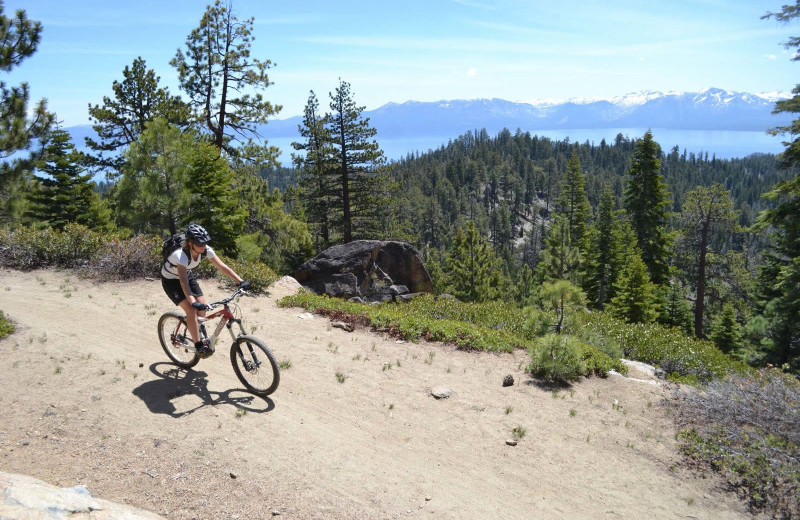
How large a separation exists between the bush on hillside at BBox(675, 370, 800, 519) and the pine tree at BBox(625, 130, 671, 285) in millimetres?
31041

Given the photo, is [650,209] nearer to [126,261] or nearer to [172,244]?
[126,261]

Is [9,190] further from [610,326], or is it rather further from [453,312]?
[610,326]

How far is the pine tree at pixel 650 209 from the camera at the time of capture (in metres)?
36.0

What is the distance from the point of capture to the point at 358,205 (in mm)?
30703

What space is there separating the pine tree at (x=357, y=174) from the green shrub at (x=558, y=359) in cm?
2094

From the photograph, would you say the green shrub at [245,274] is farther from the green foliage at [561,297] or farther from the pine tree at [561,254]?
the pine tree at [561,254]

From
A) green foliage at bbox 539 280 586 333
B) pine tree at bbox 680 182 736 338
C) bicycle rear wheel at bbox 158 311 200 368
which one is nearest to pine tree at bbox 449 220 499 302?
pine tree at bbox 680 182 736 338

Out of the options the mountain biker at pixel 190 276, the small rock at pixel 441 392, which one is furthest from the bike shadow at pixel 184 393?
the small rock at pixel 441 392

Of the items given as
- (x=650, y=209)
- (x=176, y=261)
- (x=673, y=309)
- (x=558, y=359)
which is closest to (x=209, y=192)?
(x=176, y=261)

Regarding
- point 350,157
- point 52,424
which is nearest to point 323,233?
point 350,157

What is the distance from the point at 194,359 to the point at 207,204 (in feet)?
38.9

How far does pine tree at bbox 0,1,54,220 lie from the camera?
9.35 meters

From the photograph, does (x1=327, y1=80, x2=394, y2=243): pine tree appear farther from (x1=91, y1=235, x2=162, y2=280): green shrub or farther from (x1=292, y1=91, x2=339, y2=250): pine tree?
(x1=91, y1=235, x2=162, y2=280): green shrub

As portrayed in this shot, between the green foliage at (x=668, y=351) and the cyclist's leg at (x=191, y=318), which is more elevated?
the cyclist's leg at (x=191, y=318)
